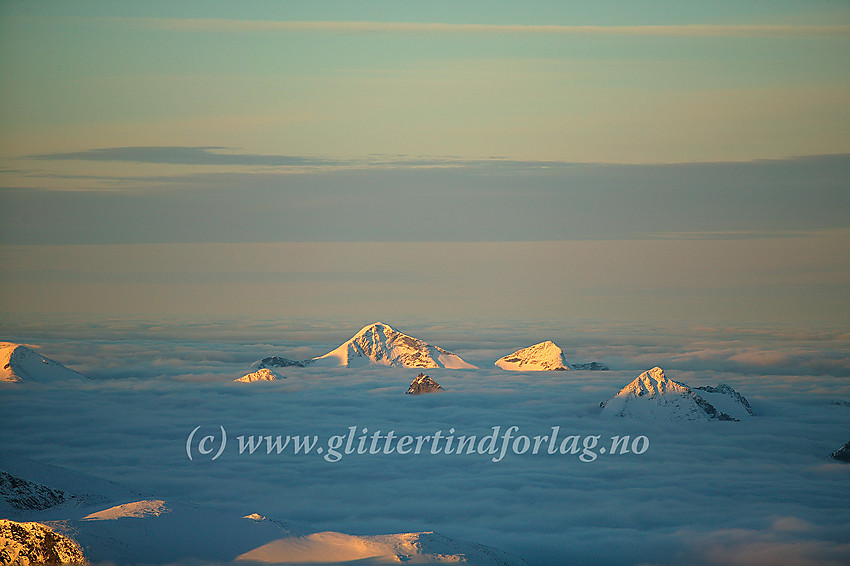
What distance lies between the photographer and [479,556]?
106m

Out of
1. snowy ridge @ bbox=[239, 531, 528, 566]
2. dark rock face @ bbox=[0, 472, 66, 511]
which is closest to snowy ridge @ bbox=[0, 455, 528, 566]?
snowy ridge @ bbox=[239, 531, 528, 566]

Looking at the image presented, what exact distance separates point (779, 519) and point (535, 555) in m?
61.3

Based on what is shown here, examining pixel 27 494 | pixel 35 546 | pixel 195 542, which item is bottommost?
pixel 27 494

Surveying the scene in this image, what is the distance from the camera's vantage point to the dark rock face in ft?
391

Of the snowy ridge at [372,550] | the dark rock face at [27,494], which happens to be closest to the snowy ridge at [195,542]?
the snowy ridge at [372,550]

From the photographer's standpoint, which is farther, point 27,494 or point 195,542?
point 27,494

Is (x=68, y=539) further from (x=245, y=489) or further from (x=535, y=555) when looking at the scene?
(x=245, y=489)

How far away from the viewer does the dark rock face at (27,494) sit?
119188 mm

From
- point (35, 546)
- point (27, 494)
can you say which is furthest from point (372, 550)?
point (27, 494)

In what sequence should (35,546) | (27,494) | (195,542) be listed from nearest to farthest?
(35,546), (195,542), (27,494)

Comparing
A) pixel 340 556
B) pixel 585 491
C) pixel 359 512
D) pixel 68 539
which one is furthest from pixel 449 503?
pixel 68 539

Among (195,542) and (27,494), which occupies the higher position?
(195,542)

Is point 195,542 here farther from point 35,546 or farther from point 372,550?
point 372,550

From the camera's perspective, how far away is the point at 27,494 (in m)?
122
